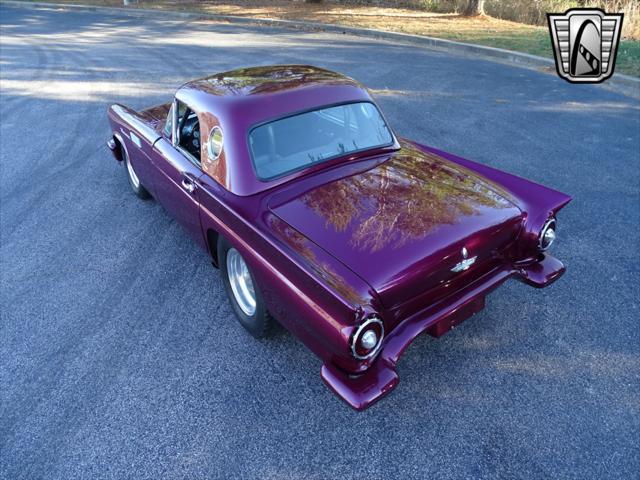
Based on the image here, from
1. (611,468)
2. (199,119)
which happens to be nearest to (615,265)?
(611,468)

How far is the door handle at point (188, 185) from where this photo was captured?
10.9ft

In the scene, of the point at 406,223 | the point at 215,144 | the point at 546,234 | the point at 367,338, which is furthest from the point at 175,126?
the point at 546,234

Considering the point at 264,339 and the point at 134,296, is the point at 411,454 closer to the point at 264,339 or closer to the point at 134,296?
the point at 264,339

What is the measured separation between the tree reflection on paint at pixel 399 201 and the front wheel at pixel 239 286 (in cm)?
74

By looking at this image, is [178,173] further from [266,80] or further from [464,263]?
[464,263]

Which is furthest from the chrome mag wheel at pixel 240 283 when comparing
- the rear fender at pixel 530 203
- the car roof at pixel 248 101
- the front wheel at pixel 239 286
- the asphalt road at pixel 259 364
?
the rear fender at pixel 530 203

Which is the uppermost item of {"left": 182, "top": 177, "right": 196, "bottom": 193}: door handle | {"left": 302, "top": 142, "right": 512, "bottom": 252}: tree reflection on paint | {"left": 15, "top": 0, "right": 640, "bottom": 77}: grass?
{"left": 15, "top": 0, "right": 640, "bottom": 77}: grass

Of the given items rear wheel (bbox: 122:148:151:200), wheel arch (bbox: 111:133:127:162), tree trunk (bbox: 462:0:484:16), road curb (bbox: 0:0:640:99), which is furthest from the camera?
tree trunk (bbox: 462:0:484:16)

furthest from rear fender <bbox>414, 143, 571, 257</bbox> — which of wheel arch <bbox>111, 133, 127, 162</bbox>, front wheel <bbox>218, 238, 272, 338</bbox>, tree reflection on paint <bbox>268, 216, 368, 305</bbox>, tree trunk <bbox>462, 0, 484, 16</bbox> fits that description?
tree trunk <bbox>462, 0, 484, 16</bbox>

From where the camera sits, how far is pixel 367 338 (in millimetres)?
2170

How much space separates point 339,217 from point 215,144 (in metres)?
1.08

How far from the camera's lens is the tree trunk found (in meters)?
13.9

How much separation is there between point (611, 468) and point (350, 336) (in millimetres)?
1456

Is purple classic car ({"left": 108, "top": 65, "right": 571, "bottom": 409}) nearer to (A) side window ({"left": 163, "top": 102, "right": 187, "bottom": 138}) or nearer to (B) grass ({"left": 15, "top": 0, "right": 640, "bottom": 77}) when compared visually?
(A) side window ({"left": 163, "top": 102, "right": 187, "bottom": 138})
